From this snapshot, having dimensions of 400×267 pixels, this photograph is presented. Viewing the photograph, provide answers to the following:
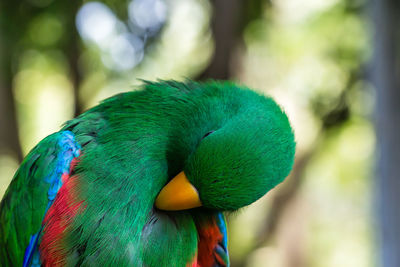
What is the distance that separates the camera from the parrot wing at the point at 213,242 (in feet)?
9.27

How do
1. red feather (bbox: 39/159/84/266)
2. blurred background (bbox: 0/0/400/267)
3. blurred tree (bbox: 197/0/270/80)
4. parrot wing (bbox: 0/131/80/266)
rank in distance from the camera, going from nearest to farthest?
1. red feather (bbox: 39/159/84/266)
2. parrot wing (bbox: 0/131/80/266)
3. blurred tree (bbox: 197/0/270/80)
4. blurred background (bbox: 0/0/400/267)

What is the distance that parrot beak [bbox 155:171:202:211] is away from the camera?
219cm

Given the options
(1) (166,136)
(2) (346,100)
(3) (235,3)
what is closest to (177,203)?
(1) (166,136)

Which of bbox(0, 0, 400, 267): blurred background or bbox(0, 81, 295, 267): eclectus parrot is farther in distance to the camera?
bbox(0, 0, 400, 267): blurred background

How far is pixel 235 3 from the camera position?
525 centimetres

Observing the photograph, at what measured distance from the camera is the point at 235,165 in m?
2.13

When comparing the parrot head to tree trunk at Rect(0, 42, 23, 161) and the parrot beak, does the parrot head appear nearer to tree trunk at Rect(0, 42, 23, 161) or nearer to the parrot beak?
the parrot beak

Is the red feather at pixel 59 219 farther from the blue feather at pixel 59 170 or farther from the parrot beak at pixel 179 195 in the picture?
the parrot beak at pixel 179 195

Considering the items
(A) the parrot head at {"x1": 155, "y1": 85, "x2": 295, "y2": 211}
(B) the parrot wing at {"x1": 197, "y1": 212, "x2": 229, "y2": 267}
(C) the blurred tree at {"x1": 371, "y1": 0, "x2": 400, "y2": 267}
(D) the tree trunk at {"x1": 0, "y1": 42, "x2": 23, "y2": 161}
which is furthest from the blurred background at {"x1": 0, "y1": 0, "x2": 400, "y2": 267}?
(A) the parrot head at {"x1": 155, "y1": 85, "x2": 295, "y2": 211}

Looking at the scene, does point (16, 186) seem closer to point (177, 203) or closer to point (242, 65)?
point (177, 203)

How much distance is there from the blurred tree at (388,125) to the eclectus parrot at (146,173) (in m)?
2.07

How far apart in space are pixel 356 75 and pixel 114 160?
6.04 m

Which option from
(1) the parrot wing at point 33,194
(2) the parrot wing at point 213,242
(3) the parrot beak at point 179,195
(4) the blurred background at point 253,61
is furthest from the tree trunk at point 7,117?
(3) the parrot beak at point 179,195

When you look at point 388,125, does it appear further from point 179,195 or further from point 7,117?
point 7,117
